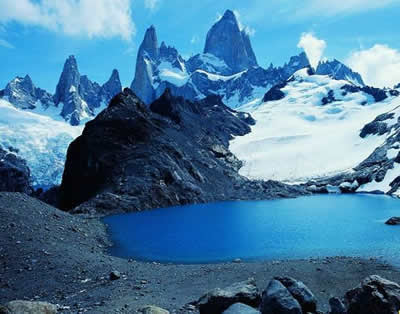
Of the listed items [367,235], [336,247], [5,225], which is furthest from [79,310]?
[367,235]

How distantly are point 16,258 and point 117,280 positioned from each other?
9.31 m

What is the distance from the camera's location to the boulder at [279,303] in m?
19.3

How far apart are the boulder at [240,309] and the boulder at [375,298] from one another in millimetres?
5434

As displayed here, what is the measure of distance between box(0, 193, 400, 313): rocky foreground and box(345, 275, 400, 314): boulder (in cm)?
5

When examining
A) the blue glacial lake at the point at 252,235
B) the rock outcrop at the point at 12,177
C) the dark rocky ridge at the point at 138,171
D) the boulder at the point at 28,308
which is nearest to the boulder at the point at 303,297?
the boulder at the point at 28,308

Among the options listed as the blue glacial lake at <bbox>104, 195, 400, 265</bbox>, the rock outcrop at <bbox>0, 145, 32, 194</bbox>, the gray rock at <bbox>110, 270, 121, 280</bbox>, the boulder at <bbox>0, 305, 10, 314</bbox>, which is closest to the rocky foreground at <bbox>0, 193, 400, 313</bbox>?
the gray rock at <bbox>110, 270, 121, 280</bbox>

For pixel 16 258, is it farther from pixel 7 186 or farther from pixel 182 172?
pixel 182 172

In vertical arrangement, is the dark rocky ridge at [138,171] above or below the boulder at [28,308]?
above

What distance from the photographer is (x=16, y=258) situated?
31906mm

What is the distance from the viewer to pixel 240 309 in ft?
63.2

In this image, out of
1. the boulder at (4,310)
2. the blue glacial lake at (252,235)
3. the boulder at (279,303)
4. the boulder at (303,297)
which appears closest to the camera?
the boulder at (4,310)

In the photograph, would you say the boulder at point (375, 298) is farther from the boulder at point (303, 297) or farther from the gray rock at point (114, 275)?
the gray rock at point (114, 275)

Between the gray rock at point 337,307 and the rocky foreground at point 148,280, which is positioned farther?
the gray rock at point 337,307

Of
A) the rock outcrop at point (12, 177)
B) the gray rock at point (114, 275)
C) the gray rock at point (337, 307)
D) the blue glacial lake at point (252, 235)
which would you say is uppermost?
the rock outcrop at point (12, 177)
